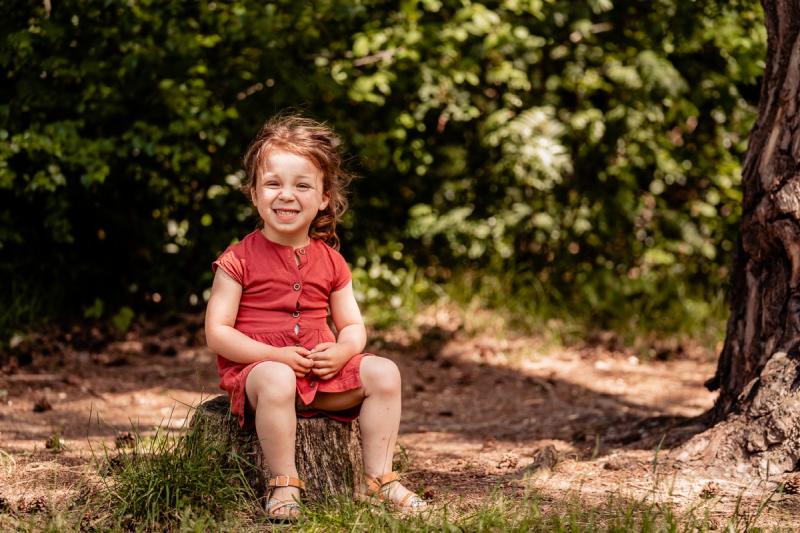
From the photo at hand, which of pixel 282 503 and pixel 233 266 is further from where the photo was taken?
pixel 233 266

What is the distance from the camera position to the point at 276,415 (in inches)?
117

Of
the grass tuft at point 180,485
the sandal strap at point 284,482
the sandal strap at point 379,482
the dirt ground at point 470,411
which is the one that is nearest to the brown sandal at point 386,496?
the sandal strap at point 379,482

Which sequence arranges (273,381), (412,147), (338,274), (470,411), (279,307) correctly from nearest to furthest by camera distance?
(273,381) → (279,307) → (338,274) → (470,411) → (412,147)

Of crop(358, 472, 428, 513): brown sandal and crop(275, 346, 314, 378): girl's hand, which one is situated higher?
crop(275, 346, 314, 378): girl's hand

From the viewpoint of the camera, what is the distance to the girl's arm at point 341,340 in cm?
309

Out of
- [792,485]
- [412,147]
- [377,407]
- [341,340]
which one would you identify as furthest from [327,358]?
[412,147]

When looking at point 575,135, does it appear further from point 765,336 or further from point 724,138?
point 765,336

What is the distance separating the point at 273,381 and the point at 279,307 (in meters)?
0.32

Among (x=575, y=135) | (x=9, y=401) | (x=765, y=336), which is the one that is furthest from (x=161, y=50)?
(x=765, y=336)

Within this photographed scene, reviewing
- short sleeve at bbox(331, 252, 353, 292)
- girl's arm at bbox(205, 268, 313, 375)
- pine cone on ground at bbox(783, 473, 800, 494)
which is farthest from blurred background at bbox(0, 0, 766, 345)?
pine cone on ground at bbox(783, 473, 800, 494)

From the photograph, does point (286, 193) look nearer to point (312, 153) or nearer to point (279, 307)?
point (312, 153)

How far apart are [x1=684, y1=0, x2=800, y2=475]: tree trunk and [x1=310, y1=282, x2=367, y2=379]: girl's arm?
54.4 inches

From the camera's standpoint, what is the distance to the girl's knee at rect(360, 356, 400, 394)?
123 inches

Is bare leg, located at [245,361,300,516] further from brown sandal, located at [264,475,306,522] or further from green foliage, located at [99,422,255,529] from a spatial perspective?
green foliage, located at [99,422,255,529]
